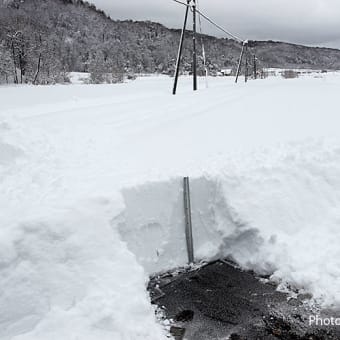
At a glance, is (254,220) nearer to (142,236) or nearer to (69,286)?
(142,236)

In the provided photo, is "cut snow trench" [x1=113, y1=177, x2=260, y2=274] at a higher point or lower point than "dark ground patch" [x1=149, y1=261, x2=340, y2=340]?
higher

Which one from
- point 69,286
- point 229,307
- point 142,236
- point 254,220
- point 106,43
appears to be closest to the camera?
point 69,286

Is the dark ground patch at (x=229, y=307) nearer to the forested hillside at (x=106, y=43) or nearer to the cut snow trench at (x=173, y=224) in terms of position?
the cut snow trench at (x=173, y=224)

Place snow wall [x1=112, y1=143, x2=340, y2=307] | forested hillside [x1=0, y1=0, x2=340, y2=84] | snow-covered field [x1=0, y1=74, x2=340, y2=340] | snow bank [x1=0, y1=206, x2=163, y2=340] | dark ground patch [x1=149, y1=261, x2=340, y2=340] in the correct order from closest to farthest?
1. snow bank [x1=0, y1=206, x2=163, y2=340]
2. snow-covered field [x1=0, y1=74, x2=340, y2=340]
3. dark ground patch [x1=149, y1=261, x2=340, y2=340]
4. snow wall [x1=112, y1=143, x2=340, y2=307]
5. forested hillside [x1=0, y1=0, x2=340, y2=84]

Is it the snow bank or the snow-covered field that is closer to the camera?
the snow bank

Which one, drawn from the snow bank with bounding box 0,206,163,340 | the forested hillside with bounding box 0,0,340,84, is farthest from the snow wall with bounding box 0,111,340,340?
the forested hillside with bounding box 0,0,340,84

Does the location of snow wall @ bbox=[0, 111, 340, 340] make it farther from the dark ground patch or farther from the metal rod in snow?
the dark ground patch

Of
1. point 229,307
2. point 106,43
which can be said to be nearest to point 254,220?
point 229,307

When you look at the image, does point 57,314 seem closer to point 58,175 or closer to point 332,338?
point 58,175

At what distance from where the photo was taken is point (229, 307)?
3912 mm

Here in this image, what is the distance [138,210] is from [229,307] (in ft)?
4.72

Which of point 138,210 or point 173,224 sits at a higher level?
point 138,210

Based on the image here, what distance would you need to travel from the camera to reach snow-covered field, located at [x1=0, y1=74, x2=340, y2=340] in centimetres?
332

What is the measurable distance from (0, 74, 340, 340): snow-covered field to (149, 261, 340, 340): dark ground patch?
9.5 inches
